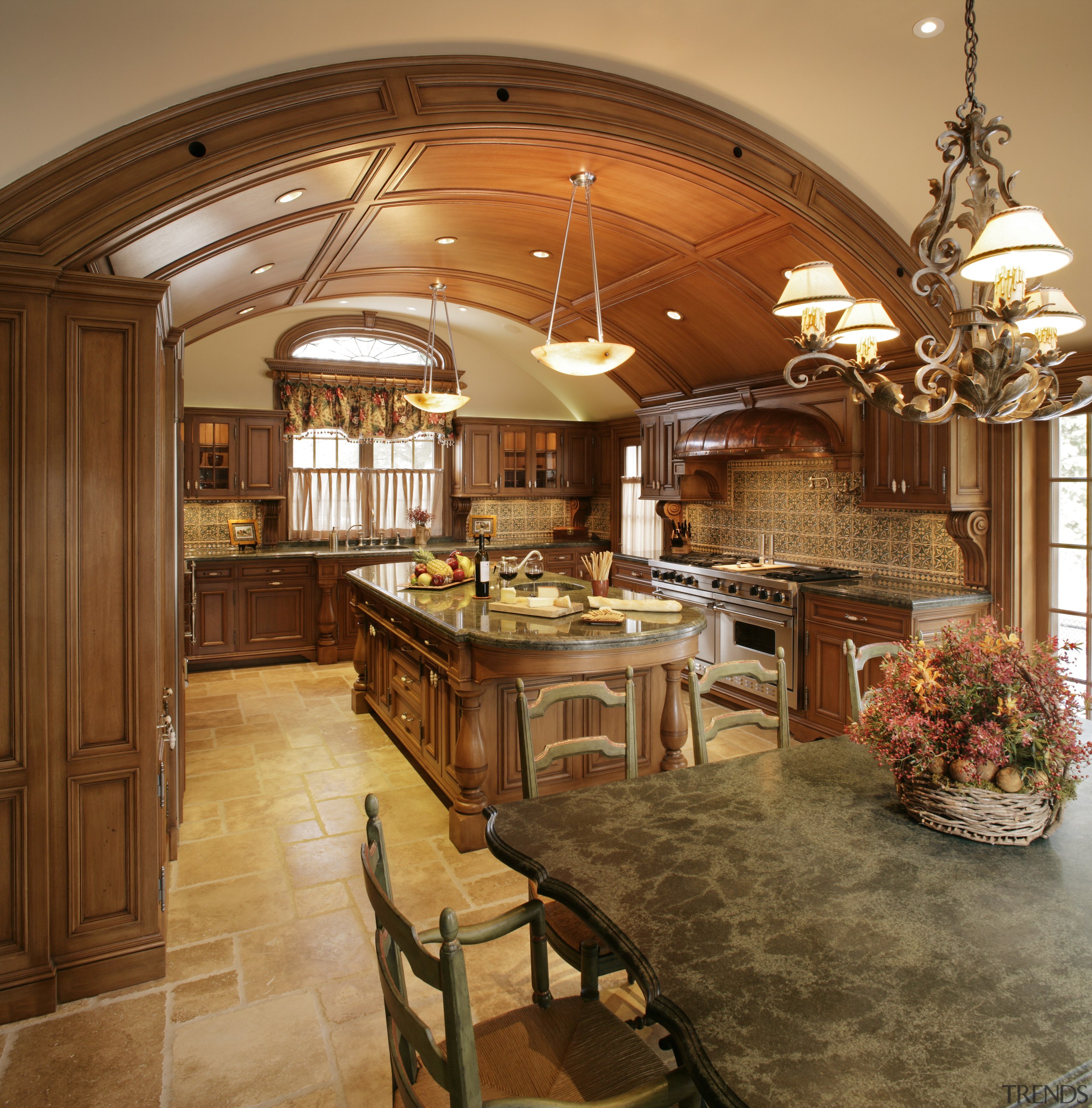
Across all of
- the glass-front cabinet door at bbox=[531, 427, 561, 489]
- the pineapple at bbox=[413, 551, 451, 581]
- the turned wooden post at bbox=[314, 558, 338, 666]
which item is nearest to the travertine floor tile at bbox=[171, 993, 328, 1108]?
the pineapple at bbox=[413, 551, 451, 581]

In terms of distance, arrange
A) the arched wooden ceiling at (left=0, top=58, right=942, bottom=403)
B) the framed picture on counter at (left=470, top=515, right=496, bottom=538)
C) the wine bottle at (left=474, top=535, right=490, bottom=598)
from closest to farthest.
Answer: the arched wooden ceiling at (left=0, top=58, right=942, bottom=403)
the wine bottle at (left=474, top=535, right=490, bottom=598)
the framed picture on counter at (left=470, top=515, right=496, bottom=538)

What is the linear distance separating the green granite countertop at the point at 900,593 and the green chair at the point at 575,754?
2.77 m

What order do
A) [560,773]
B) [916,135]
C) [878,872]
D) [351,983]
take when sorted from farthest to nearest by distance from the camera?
[560,773] → [916,135] → [351,983] → [878,872]

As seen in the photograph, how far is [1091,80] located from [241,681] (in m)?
7.09

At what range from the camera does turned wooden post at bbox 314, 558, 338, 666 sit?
7664 mm

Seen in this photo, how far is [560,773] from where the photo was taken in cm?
407

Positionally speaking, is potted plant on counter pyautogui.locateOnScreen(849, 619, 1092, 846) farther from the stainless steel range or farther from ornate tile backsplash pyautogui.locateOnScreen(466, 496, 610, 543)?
ornate tile backsplash pyautogui.locateOnScreen(466, 496, 610, 543)

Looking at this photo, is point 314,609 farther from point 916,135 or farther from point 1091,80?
point 1091,80

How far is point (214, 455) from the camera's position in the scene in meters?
7.78

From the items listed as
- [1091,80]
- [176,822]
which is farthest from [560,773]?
[1091,80]

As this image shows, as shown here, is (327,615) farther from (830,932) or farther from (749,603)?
(830,932)

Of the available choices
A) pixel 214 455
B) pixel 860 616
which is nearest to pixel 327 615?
pixel 214 455

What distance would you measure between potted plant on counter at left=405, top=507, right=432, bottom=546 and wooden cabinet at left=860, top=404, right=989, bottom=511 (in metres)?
4.82

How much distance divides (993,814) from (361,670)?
16.1 ft
